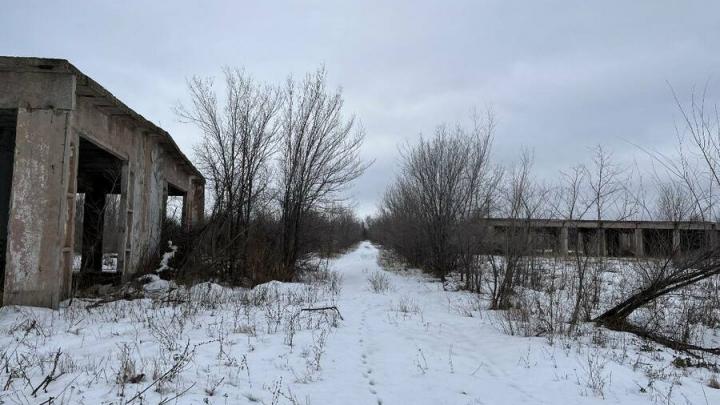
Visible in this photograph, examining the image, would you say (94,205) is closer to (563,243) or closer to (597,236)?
(563,243)

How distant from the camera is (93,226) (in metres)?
13.9

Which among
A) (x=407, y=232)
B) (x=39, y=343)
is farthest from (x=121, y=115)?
(x=407, y=232)

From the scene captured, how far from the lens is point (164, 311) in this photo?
8062mm

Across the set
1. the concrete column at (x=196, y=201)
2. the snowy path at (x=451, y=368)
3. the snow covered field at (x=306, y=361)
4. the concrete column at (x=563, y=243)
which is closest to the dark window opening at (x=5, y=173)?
the snow covered field at (x=306, y=361)

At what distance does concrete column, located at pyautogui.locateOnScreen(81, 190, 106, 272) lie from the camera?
43.3 feet

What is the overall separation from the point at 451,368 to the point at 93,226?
12.0 m

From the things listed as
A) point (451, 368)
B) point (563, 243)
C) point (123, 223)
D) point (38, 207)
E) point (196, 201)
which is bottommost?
point (451, 368)

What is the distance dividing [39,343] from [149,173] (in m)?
7.01

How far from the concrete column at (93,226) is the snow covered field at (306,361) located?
521cm

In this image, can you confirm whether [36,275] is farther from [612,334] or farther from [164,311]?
[612,334]

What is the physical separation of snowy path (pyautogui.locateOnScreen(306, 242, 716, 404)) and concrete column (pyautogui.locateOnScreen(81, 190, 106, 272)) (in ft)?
27.2

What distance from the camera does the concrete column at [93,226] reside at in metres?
13.2

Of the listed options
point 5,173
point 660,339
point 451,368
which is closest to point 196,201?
point 5,173

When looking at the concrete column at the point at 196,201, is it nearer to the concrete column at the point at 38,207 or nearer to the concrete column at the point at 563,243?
the concrete column at the point at 38,207
